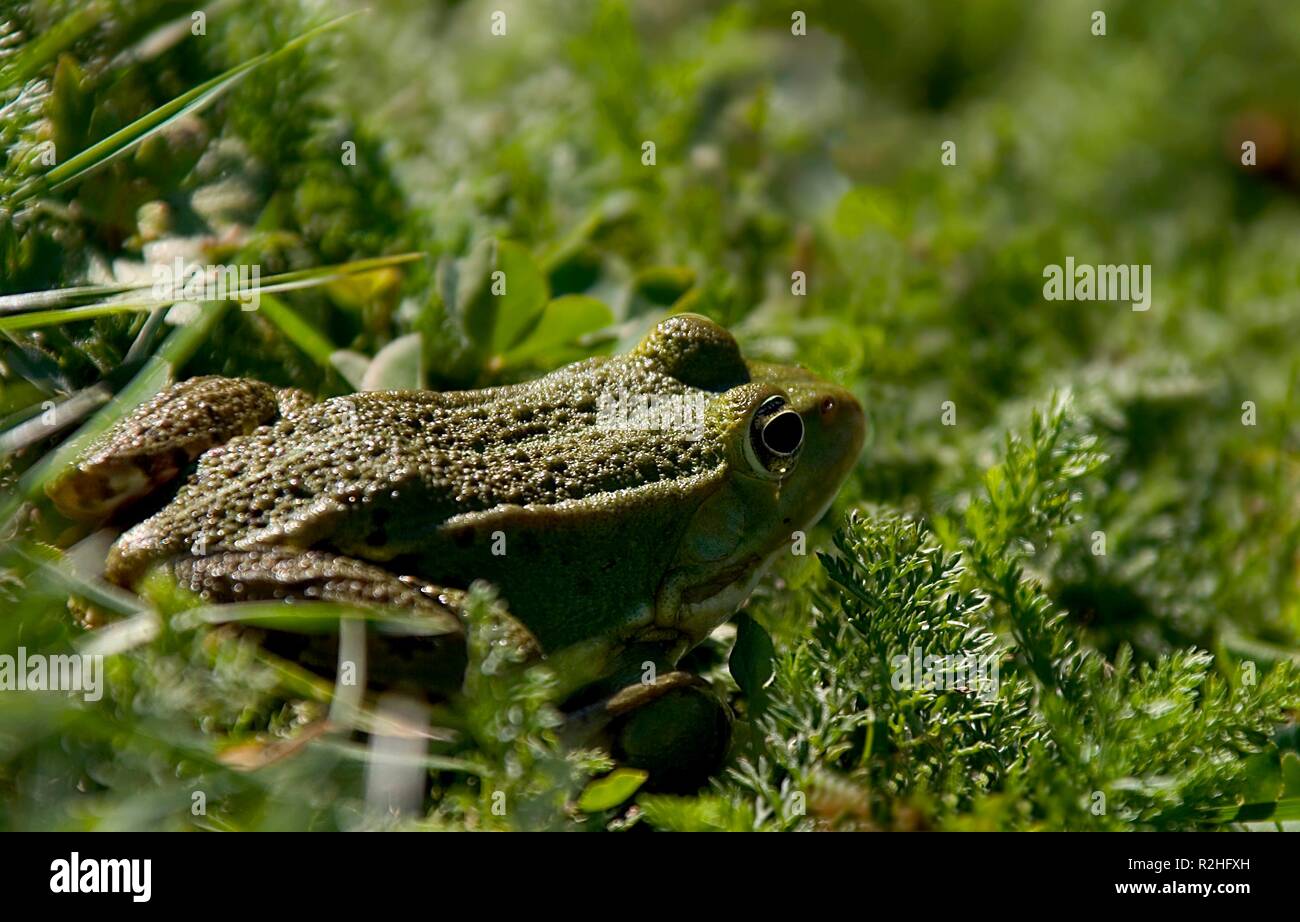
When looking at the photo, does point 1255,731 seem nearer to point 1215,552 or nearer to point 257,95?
point 1215,552

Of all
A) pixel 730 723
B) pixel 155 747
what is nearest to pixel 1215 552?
pixel 730 723

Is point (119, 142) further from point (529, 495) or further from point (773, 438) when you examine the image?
point (773, 438)

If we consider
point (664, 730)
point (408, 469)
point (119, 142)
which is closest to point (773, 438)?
point (664, 730)

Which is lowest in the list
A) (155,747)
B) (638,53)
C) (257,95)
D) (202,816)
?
(202,816)

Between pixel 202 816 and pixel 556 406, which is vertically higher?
pixel 556 406

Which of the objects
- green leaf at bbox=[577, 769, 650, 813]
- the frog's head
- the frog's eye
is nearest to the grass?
green leaf at bbox=[577, 769, 650, 813]

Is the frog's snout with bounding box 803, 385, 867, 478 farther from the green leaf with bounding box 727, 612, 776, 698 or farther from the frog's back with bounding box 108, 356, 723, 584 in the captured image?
the green leaf with bounding box 727, 612, 776, 698

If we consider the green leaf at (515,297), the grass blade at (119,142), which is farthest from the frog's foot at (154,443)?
the green leaf at (515,297)
